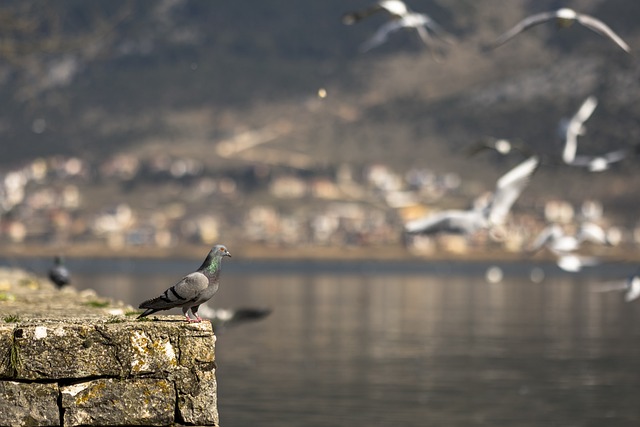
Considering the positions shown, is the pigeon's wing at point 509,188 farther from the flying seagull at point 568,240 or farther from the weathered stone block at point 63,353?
the weathered stone block at point 63,353

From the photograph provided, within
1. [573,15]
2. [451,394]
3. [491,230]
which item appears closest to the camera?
[573,15]

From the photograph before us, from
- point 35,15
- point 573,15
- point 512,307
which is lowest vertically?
point 512,307

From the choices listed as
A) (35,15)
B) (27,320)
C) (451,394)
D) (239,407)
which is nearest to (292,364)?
(451,394)

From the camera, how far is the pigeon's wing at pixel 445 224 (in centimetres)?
2219

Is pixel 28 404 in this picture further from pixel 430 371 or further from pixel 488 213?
pixel 430 371

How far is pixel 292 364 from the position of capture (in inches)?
2232

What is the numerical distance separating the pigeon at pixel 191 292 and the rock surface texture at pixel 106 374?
0.36 m

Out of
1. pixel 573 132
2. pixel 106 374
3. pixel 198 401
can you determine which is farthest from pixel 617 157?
pixel 106 374

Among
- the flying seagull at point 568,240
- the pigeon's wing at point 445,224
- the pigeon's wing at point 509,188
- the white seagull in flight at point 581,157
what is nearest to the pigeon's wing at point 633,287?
the white seagull in flight at point 581,157

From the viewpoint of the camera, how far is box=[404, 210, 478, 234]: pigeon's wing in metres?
22.2

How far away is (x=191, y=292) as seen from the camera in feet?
41.1

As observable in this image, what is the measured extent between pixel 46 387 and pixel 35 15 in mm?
22443

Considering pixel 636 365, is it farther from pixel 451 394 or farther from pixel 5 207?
pixel 5 207

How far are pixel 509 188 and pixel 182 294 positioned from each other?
1235 centimetres
